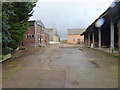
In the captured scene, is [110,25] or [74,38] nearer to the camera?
[110,25]

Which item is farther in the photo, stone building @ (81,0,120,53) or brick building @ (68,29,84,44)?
brick building @ (68,29,84,44)

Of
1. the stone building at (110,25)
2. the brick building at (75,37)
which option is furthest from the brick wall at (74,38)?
the stone building at (110,25)

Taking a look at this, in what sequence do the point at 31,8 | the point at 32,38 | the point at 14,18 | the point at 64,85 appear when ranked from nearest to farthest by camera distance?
the point at 64,85, the point at 14,18, the point at 31,8, the point at 32,38

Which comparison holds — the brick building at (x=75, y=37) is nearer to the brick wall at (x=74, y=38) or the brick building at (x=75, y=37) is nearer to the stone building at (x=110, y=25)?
the brick wall at (x=74, y=38)

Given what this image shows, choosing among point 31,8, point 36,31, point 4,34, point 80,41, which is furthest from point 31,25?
point 80,41

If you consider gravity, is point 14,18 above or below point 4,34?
above

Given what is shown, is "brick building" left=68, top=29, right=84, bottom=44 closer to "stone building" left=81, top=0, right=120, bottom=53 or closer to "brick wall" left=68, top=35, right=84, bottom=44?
"brick wall" left=68, top=35, right=84, bottom=44

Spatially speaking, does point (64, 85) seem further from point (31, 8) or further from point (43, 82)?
point (31, 8)

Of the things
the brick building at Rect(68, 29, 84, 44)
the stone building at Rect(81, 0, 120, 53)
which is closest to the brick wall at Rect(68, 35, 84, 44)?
the brick building at Rect(68, 29, 84, 44)

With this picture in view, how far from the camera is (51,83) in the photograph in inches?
188

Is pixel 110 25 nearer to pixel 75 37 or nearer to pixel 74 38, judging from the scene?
pixel 74 38

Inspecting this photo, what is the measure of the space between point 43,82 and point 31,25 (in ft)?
95.5

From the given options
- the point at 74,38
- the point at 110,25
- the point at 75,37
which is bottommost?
the point at 74,38

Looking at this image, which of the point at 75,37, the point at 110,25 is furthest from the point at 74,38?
the point at 110,25
